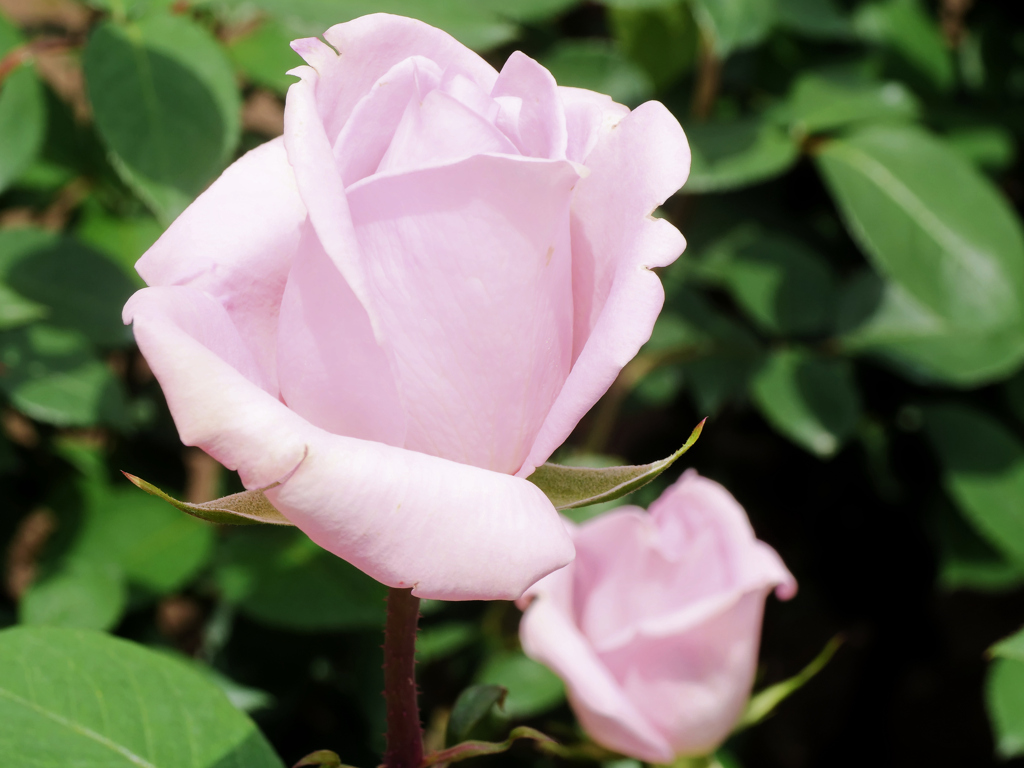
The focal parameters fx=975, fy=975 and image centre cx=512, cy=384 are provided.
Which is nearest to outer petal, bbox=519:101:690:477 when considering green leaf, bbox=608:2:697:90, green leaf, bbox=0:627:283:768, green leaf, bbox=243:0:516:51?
green leaf, bbox=0:627:283:768

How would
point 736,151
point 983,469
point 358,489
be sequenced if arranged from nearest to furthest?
point 358,489, point 736,151, point 983,469

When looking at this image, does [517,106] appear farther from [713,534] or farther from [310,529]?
[713,534]

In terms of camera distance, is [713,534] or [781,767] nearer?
[713,534]

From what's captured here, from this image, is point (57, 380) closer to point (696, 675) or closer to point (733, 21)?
point (696, 675)

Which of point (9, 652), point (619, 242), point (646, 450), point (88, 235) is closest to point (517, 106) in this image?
point (619, 242)

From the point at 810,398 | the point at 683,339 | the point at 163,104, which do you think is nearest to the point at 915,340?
the point at 810,398

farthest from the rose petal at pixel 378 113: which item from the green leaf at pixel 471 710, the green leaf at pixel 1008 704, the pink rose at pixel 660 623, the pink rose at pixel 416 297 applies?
the green leaf at pixel 1008 704
